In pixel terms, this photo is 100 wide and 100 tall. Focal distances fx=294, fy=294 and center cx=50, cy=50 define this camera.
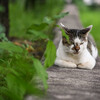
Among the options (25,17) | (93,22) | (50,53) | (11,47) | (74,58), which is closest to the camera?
(11,47)

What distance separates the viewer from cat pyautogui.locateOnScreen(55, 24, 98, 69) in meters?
3.72

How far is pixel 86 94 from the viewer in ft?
7.94

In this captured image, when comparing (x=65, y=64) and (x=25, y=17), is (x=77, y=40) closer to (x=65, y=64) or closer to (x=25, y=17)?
(x=65, y=64)

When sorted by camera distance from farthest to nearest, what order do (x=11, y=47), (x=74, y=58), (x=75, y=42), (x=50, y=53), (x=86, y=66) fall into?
(x=74, y=58), (x=86, y=66), (x=75, y=42), (x=50, y=53), (x=11, y=47)

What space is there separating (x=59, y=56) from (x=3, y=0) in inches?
123

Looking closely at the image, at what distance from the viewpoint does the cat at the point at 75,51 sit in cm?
372

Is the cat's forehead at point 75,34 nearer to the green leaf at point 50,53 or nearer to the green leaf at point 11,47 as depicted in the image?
the green leaf at point 50,53

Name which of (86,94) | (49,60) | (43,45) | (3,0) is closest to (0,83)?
(49,60)

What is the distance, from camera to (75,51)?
12.3 feet

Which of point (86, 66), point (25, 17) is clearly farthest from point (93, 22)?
point (86, 66)

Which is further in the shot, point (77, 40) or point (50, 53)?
point (77, 40)

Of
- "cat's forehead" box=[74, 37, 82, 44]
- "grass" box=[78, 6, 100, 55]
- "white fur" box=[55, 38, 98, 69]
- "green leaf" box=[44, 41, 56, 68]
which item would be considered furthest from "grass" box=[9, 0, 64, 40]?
"green leaf" box=[44, 41, 56, 68]

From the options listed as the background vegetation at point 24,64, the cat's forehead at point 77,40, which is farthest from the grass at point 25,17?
the cat's forehead at point 77,40

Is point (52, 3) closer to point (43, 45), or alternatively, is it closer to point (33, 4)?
point (33, 4)
